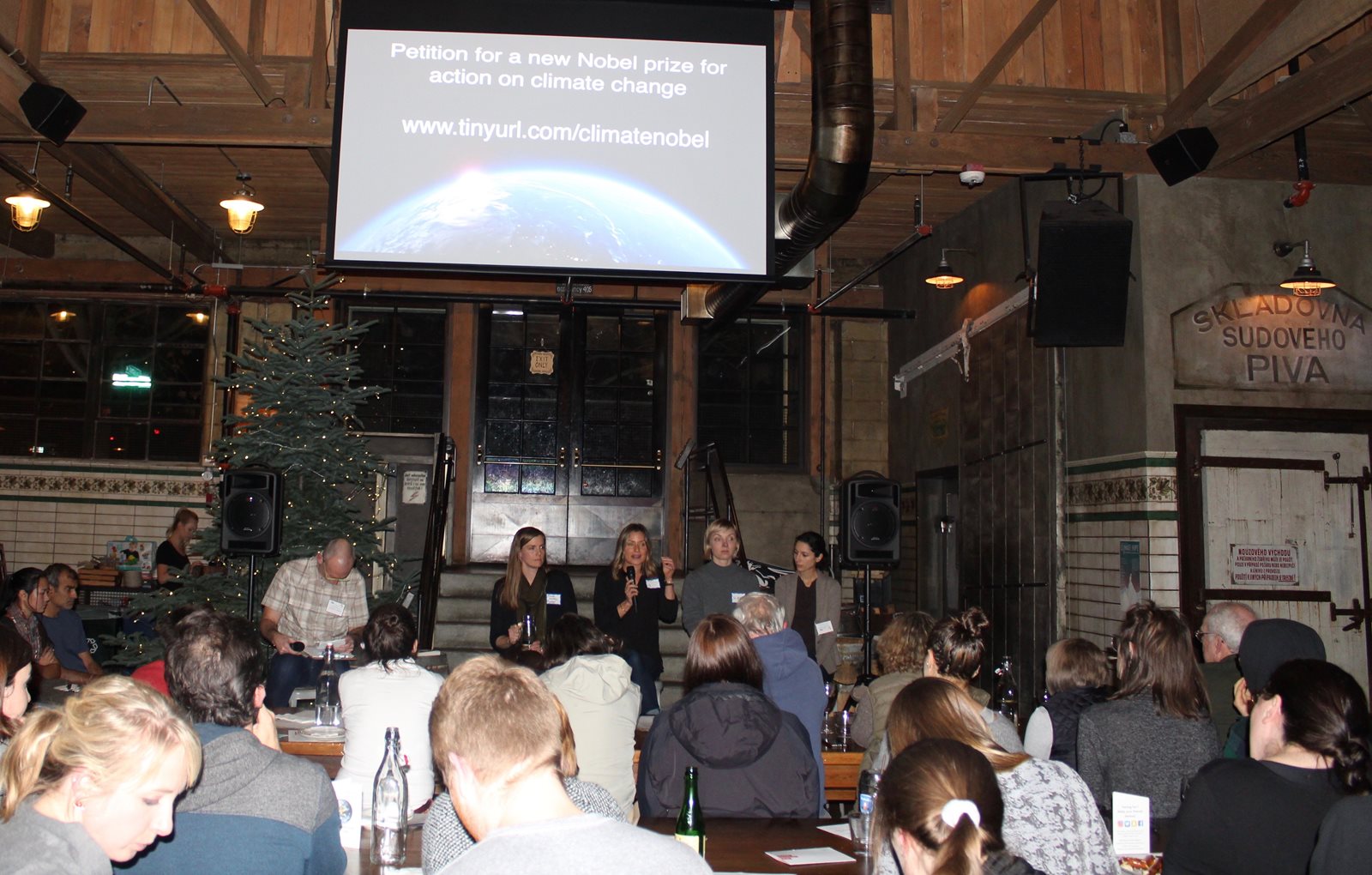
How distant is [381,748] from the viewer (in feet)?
12.3

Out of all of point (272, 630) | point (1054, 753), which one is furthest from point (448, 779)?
point (272, 630)

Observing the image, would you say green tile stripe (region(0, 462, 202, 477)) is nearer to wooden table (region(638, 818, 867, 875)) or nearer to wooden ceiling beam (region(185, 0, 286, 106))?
wooden ceiling beam (region(185, 0, 286, 106))

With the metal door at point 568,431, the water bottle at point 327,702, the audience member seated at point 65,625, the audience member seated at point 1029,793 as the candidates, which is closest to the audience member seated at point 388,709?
the water bottle at point 327,702

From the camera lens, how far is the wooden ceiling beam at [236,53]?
271 inches

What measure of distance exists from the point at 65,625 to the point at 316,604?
1.70m

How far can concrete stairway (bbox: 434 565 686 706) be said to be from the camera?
8875 millimetres

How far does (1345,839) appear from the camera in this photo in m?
2.21

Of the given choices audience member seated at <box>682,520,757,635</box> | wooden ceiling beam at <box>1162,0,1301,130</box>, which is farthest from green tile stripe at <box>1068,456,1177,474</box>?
audience member seated at <box>682,520,757,635</box>

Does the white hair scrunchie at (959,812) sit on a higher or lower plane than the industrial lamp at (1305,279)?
lower

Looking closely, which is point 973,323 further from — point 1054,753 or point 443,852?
point 443,852

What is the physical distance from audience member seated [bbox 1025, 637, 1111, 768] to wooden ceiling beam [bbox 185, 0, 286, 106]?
609cm

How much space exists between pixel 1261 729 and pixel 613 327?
9939 millimetres

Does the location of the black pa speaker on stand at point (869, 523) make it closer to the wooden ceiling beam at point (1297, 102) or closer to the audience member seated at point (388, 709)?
the wooden ceiling beam at point (1297, 102)

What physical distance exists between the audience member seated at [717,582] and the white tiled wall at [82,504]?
7.30 meters
